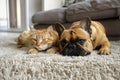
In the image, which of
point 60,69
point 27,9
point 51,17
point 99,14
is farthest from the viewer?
point 27,9

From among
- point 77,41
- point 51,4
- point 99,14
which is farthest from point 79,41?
point 51,4

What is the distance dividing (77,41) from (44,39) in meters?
0.23

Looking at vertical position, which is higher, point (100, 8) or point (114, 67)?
point (100, 8)

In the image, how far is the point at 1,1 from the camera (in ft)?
11.1

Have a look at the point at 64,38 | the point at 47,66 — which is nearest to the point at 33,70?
the point at 47,66

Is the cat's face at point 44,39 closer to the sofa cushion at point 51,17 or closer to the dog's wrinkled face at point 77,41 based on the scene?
the dog's wrinkled face at point 77,41

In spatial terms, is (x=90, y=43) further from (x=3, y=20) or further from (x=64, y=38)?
(x=3, y=20)

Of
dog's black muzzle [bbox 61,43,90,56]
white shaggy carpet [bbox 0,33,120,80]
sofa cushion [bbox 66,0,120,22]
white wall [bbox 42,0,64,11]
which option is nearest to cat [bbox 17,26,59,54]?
dog's black muzzle [bbox 61,43,90,56]

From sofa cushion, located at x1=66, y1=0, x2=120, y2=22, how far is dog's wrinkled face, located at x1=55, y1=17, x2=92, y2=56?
52cm

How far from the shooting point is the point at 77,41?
1.11 metres

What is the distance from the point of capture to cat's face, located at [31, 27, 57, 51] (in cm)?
123

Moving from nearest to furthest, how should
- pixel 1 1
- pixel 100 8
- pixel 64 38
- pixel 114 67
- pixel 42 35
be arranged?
pixel 114 67, pixel 64 38, pixel 42 35, pixel 100 8, pixel 1 1

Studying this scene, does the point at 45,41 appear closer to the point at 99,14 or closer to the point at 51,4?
the point at 99,14

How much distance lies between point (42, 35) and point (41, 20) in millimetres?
698
